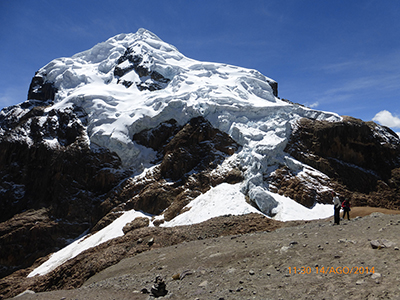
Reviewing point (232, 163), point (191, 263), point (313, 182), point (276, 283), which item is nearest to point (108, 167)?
point (232, 163)

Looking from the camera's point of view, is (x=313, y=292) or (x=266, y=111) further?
(x=266, y=111)

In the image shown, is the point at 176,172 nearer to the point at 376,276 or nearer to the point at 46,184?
the point at 46,184

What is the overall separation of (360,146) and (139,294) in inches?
1276

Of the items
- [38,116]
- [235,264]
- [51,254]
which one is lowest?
[51,254]

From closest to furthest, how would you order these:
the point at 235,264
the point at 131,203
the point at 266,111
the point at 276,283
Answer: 1. the point at 276,283
2. the point at 235,264
3. the point at 131,203
4. the point at 266,111

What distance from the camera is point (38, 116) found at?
4731cm

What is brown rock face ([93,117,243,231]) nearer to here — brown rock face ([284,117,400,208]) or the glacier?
the glacier

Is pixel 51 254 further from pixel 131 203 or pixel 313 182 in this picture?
pixel 313 182
